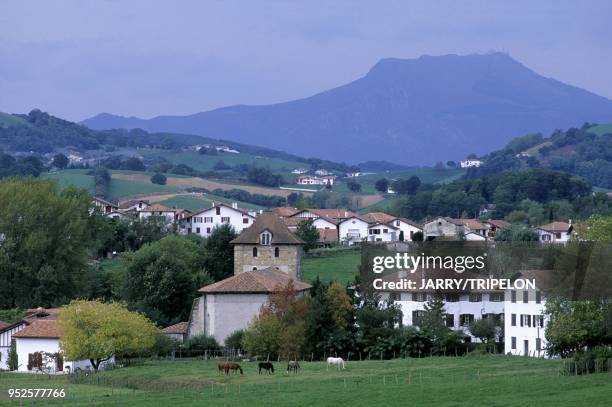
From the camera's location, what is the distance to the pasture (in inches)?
1494

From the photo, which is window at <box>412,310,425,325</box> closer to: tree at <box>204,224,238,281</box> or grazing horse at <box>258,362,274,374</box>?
grazing horse at <box>258,362,274,374</box>

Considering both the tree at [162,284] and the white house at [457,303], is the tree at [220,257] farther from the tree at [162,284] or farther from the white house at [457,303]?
the white house at [457,303]

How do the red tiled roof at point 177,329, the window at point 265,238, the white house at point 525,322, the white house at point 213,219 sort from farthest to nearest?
1. the white house at point 213,219
2. the window at point 265,238
3. the red tiled roof at point 177,329
4. the white house at point 525,322

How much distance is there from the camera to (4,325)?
2591 inches

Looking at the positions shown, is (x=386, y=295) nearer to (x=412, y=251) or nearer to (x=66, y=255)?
(x=412, y=251)

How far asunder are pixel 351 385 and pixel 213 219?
93.8 m

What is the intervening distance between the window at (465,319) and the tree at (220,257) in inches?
883

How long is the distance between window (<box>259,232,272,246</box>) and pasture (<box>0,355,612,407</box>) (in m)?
24.2

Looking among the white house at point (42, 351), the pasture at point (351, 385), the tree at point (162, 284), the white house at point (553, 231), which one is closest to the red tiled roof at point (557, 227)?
the white house at point (553, 231)

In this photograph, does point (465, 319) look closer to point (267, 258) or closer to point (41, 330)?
point (267, 258)

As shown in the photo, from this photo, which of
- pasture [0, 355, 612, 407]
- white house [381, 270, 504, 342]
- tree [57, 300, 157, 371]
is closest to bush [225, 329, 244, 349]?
tree [57, 300, 157, 371]

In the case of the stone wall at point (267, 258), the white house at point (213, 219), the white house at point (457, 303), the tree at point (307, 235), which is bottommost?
the white house at point (457, 303)

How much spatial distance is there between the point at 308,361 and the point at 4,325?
50.7 feet

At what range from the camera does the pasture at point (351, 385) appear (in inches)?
1494
